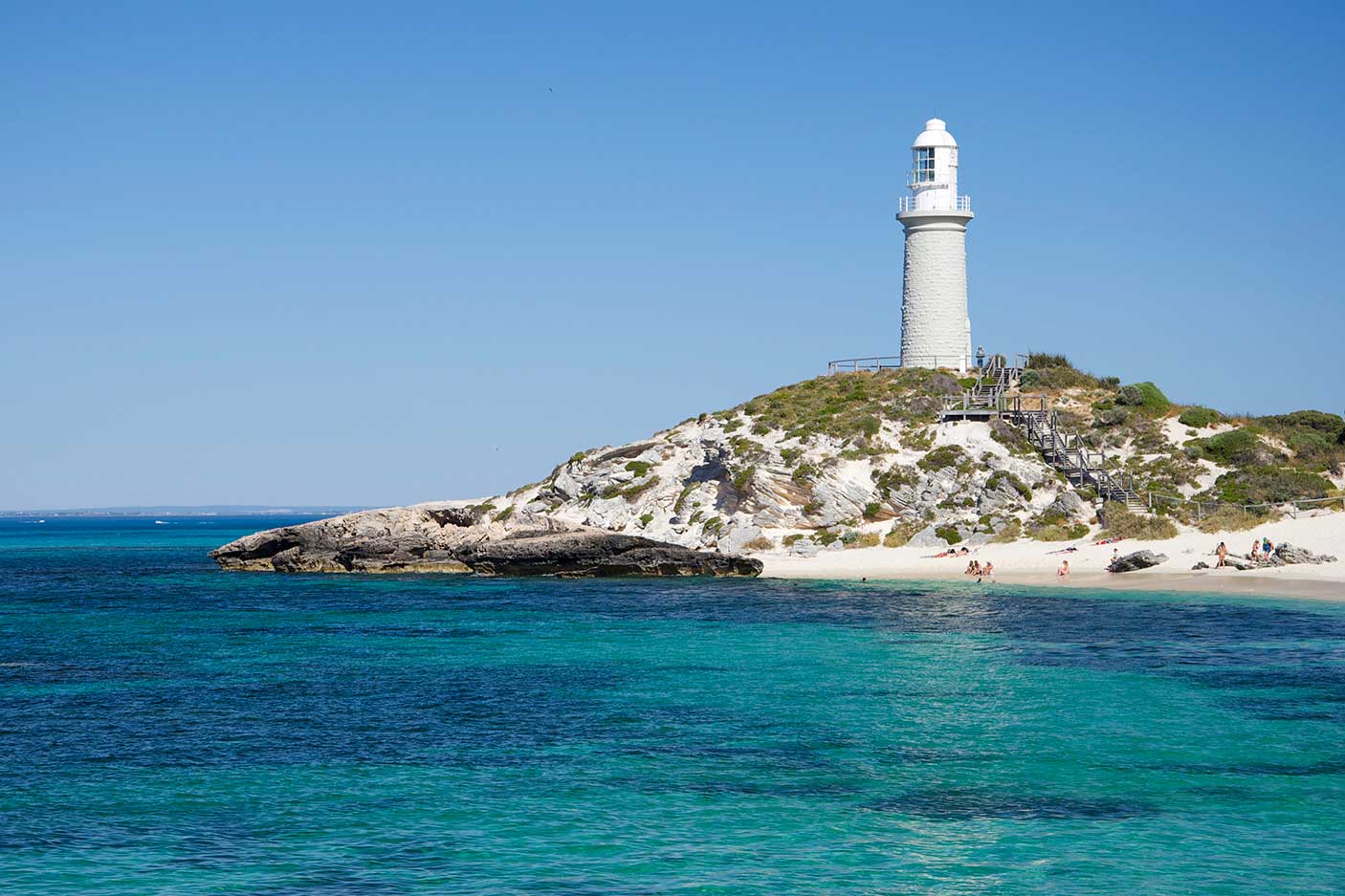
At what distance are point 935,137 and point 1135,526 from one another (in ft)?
94.8

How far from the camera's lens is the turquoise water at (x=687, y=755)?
16703mm

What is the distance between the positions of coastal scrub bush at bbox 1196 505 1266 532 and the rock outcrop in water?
66.8ft

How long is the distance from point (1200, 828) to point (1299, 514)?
45.1 meters

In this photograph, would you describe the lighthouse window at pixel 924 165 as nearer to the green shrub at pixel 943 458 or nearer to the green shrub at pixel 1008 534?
the green shrub at pixel 943 458

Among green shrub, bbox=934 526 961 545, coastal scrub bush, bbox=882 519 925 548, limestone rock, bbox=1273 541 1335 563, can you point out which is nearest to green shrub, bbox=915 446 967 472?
coastal scrub bush, bbox=882 519 925 548

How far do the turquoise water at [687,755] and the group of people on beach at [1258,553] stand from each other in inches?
351

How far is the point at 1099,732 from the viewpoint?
79.3 ft

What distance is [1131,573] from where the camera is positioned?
173 ft

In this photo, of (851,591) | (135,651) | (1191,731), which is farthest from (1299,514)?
(135,651)

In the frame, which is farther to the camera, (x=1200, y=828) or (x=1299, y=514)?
(x=1299, y=514)

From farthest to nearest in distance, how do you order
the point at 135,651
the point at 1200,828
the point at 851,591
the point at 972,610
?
1. the point at 851,591
2. the point at 972,610
3. the point at 135,651
4. the point at 1200,828

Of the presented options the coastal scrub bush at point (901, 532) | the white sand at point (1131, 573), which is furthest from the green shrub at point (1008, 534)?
the coastal scrub bush at point (901, 532)

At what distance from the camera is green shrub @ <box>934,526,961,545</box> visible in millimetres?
62812

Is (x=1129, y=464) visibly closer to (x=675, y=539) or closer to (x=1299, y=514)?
(x=1299, y=514)
